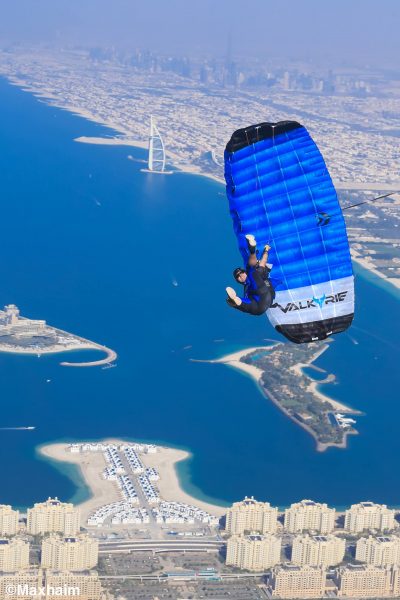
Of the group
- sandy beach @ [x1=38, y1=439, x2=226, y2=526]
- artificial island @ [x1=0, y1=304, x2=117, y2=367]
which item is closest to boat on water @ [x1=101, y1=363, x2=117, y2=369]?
artificial island @ [x1=0, y1=304, x2=117, y2=367]

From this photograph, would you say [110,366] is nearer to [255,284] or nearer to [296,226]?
[296,226]

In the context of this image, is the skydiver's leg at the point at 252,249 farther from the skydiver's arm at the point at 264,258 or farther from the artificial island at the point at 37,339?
the artificial island at the point at 37,339

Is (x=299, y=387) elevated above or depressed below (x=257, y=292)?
below

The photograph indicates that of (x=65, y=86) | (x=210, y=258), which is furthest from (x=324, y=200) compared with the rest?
(x=65, y=86)

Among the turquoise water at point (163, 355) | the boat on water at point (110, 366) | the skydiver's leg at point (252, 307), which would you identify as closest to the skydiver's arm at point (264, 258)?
the skydiver's leg at point (252, 307)

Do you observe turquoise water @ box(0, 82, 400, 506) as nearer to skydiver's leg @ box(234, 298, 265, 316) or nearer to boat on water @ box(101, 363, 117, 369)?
boat on water @ box(101, 363, 117, 369)

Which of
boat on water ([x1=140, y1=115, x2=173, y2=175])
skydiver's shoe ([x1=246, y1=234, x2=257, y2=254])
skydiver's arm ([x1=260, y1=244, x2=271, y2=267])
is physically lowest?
boat on water ([x1=140, y1=115, x2=173, y2=175])

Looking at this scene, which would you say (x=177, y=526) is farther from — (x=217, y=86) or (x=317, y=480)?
(x=217, y=86)

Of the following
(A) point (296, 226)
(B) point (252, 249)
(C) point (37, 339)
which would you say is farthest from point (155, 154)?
(B) point (252, 249)
